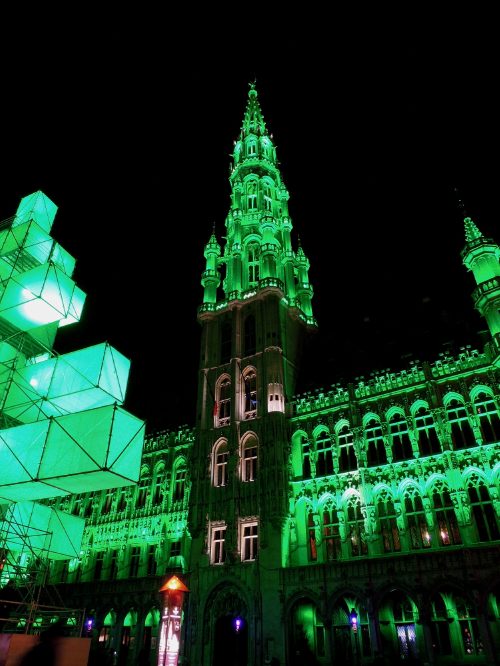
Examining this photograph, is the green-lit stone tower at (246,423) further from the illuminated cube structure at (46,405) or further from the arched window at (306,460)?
the illuminated cube structure at (46,405)

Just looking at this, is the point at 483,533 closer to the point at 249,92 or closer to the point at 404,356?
the point at 404,356

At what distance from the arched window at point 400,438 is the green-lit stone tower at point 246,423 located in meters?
6.88

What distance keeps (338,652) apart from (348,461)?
10225 mm

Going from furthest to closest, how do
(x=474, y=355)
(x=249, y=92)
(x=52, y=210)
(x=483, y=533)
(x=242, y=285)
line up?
(x=249, y=92), (x=242, y=285), (x=474, y=355), (x=52, y=210), (x=483, y=533)

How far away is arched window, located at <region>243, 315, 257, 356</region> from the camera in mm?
38062

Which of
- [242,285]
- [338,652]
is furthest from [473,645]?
[242,285]

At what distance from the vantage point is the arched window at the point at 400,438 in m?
29.0

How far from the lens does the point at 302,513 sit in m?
30.4

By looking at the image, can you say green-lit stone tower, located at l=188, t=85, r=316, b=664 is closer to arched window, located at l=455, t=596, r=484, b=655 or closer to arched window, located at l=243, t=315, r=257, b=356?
arched window, located at l=243, t=315, r=257, b=356

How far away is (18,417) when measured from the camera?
2205 centimetres

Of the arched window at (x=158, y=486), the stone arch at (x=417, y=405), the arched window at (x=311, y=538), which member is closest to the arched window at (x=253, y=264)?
the arched window at (x=158, y=486)

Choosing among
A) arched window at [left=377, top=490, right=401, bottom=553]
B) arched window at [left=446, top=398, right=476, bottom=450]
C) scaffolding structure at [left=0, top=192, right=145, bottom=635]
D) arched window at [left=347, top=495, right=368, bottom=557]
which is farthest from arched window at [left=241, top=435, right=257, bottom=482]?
arched window at [left=446, top=398, right=476, bottom=450]

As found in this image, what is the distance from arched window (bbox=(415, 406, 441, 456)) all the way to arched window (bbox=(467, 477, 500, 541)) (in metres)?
2.71

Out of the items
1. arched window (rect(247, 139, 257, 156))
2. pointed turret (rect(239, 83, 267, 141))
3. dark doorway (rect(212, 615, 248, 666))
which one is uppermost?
pointed turret (rect(239, 83, 267, 141))
